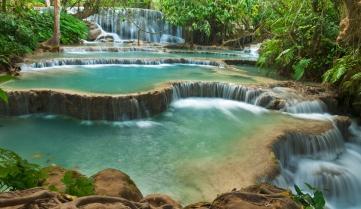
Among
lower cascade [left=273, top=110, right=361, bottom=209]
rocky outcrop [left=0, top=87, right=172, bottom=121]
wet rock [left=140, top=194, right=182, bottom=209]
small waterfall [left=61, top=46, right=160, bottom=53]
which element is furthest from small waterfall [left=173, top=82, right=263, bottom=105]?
small waterfall [left=61, top=46, right=160, bottom=53]

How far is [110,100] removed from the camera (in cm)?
799

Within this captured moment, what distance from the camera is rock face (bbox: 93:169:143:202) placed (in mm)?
3350

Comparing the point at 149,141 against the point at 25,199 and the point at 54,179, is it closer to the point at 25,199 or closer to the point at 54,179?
the point at 54,179

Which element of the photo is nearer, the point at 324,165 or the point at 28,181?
the point at 28,181

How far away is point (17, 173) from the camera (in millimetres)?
3104

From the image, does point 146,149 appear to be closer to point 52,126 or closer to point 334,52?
point 52,126

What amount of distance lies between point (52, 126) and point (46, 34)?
10377mm

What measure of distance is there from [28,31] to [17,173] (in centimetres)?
1201

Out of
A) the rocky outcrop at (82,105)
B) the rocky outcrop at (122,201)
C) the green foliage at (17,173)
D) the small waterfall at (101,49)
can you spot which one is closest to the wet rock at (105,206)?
the rocky outcrop at (122,201)

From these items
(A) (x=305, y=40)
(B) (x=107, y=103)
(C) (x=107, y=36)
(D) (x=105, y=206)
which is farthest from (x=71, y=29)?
(D) (x=105, y=206)

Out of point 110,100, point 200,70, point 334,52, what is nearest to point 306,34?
point 334,52

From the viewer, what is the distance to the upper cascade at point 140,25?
883 inches

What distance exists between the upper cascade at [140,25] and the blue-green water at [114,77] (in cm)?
966

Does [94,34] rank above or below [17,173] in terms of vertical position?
above
